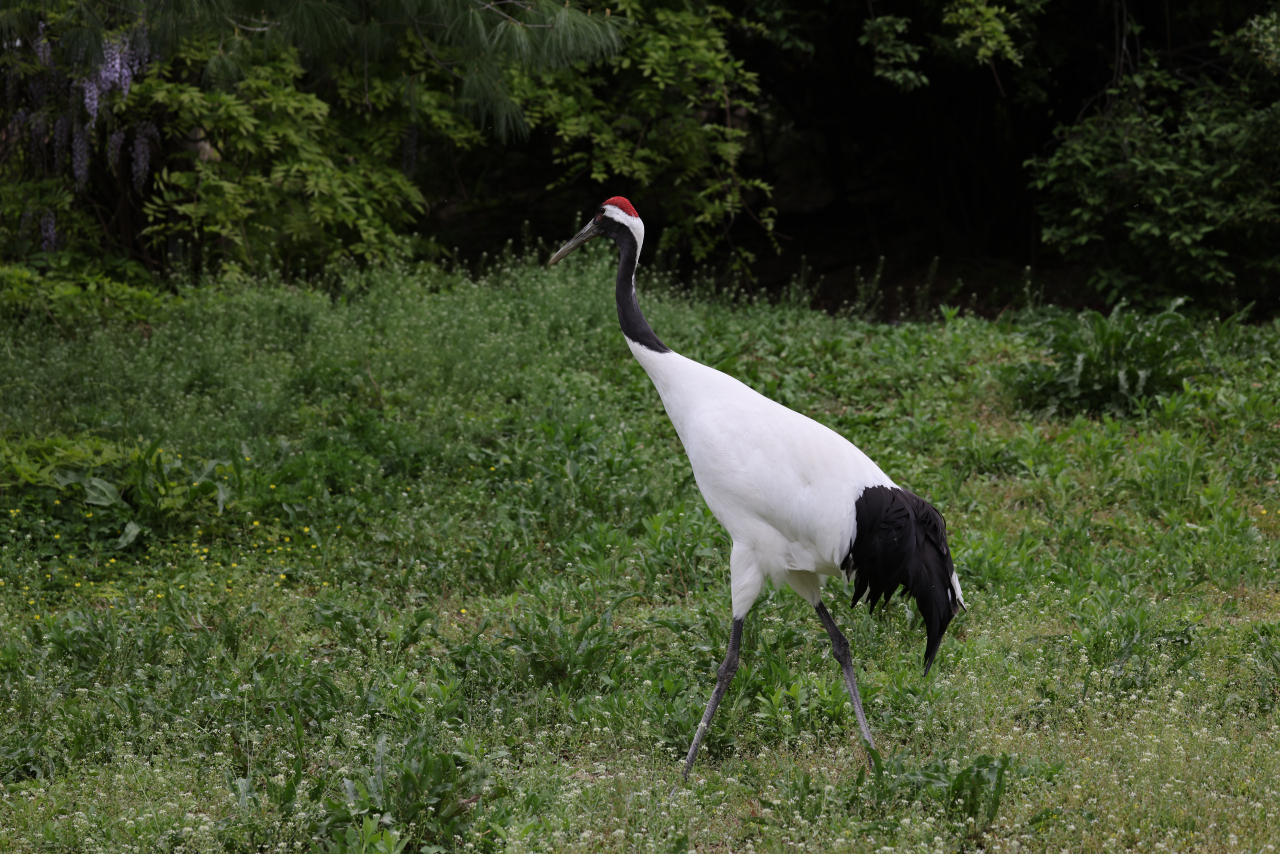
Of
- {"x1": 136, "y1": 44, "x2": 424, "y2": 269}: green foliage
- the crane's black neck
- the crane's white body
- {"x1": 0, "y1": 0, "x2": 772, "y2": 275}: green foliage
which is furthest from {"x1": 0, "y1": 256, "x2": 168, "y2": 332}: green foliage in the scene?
the crane's white body

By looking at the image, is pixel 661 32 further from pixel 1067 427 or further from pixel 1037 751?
pixel 1037 751

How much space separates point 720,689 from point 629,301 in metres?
1.55

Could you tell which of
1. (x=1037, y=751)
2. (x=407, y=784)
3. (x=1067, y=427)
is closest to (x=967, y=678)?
(x=1037, y=751)

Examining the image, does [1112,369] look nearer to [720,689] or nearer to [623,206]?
[623,206]

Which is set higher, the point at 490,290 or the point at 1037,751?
the point at 1037,751

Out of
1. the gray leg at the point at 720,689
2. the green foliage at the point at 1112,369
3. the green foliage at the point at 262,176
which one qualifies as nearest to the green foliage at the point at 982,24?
the green foliage at the point at 1112,369

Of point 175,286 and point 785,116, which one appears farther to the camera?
point 785,116

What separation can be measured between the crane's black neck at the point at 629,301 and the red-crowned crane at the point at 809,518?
1.30ft

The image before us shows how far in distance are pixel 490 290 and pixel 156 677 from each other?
217 inches

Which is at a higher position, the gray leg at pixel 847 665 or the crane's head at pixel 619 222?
the crane's head at pixel 619 222

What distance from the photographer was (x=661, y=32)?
32.3 ft

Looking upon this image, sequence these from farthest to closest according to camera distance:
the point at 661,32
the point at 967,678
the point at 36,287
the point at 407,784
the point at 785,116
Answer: the point at 785,116
the point at 661,32
the point at 36,287
the point at 967,678
the point at 407,784

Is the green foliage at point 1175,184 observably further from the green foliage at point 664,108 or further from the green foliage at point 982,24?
the green foliage at point 664,108

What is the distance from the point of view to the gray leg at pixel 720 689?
3596 mm
